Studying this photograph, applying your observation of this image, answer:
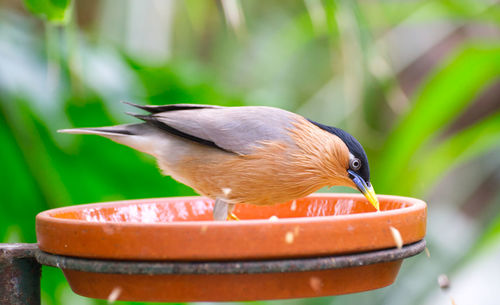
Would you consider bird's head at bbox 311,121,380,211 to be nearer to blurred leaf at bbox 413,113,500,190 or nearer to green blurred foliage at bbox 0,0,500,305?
green blurred foliage at bbox 0,0,500,305

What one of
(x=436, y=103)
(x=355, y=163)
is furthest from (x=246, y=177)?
(x=436, y=103)

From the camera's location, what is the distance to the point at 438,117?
2496mm

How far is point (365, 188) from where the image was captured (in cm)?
138

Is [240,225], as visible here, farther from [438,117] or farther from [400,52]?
[400,52]

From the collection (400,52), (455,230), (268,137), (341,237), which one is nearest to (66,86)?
(268,137)

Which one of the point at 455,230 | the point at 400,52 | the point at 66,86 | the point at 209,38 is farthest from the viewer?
the point at 209,38

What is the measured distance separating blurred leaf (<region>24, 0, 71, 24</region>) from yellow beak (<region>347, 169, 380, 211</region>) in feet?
2.06

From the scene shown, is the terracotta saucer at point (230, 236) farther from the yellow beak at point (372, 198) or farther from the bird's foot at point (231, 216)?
the bird's foot at point (231, 216)

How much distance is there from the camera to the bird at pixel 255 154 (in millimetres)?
1390

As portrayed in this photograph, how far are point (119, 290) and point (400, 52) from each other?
3313 millimetres

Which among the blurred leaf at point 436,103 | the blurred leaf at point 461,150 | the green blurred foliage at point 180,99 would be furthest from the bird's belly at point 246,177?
the blurred leaf at point 461,150

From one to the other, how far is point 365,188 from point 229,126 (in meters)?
0.30

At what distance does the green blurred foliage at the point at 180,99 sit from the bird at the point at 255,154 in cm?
22

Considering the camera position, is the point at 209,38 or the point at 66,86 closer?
the point at 66,86
